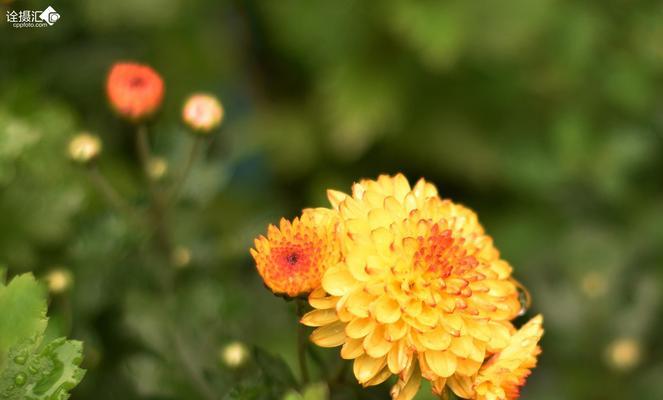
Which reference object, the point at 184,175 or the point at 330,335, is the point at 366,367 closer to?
the point at 330,335

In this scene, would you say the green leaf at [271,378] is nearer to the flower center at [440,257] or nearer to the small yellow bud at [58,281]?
the flower center at [440,257]

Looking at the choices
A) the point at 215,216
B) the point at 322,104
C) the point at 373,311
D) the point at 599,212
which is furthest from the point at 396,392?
the point at 322,104

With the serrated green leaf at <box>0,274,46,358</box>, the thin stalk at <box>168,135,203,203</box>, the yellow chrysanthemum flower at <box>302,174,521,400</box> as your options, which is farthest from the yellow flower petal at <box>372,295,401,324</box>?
the thin stalk at <box>168,135,203,203</box>

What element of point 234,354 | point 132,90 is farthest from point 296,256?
point 132,90

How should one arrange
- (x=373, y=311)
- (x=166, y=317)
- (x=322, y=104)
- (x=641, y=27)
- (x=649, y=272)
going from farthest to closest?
(x=322, y=104) → (x=641, y=27) → (x=649, y=272) → (x=166, y=317) → (x=373, y=311)

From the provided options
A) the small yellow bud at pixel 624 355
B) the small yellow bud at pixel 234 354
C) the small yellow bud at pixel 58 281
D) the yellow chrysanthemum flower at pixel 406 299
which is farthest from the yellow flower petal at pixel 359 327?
the small yellow bud at pixel 624 355

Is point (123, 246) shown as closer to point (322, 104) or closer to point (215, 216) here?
point (215, 216)
